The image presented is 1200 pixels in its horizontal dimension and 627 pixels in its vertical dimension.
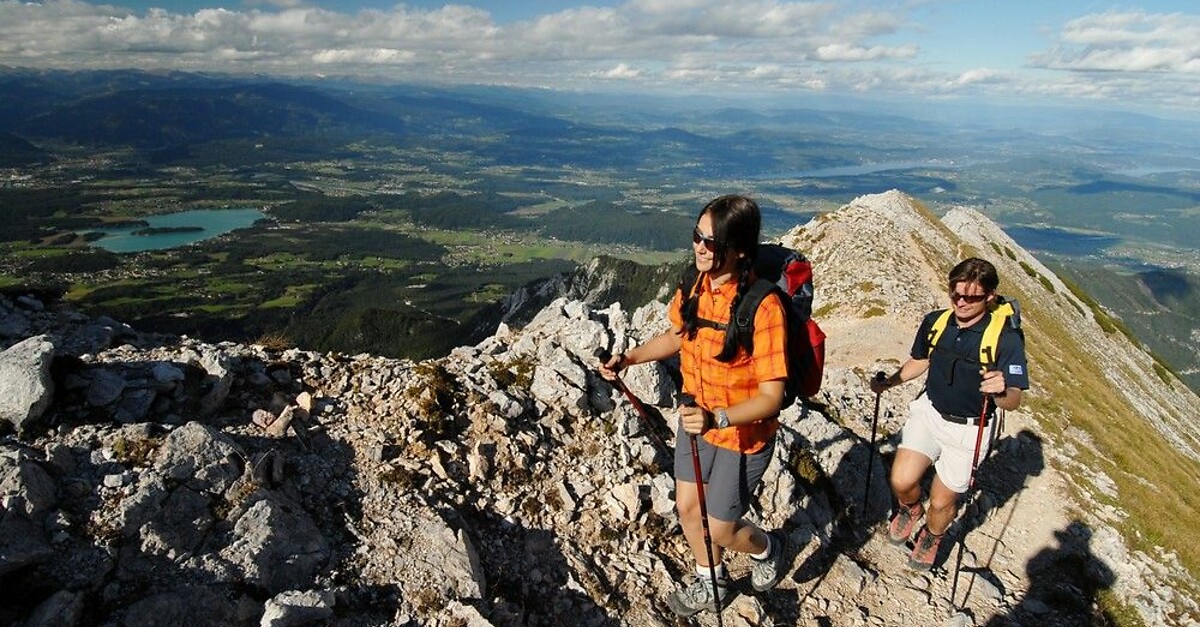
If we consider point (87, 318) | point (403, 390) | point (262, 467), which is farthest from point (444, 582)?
point (87, 318)

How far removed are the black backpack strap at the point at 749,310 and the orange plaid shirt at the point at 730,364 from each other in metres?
0.05

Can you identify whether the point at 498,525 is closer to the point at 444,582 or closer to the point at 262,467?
the point at 444,582

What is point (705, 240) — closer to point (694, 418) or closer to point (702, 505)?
point (694, 418)

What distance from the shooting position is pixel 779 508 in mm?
10125

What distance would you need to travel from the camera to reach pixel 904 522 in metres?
10.5

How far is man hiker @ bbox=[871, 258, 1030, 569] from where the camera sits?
838 centimetres

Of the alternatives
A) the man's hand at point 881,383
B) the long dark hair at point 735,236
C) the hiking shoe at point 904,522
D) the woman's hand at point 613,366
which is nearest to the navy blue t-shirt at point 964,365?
the man's hand at point 881,383

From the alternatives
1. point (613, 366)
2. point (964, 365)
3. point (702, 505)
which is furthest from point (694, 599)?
point (964, 365)

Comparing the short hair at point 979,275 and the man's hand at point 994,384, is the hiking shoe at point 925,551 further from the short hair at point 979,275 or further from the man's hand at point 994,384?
the short hair at point 979,275

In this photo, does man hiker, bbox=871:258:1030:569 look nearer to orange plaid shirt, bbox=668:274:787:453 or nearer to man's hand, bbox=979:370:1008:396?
man's hand, bbox=979:370:1008:396

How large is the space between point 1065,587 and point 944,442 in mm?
5216

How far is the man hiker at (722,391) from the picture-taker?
5.89 metres

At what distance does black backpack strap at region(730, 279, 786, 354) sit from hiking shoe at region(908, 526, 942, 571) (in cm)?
650

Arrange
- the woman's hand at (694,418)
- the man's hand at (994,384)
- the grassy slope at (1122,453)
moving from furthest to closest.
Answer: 1. the grassy slope at (1122,453)
2. the man's hand at (994,384)
3. the woman's hand at (694,418)
